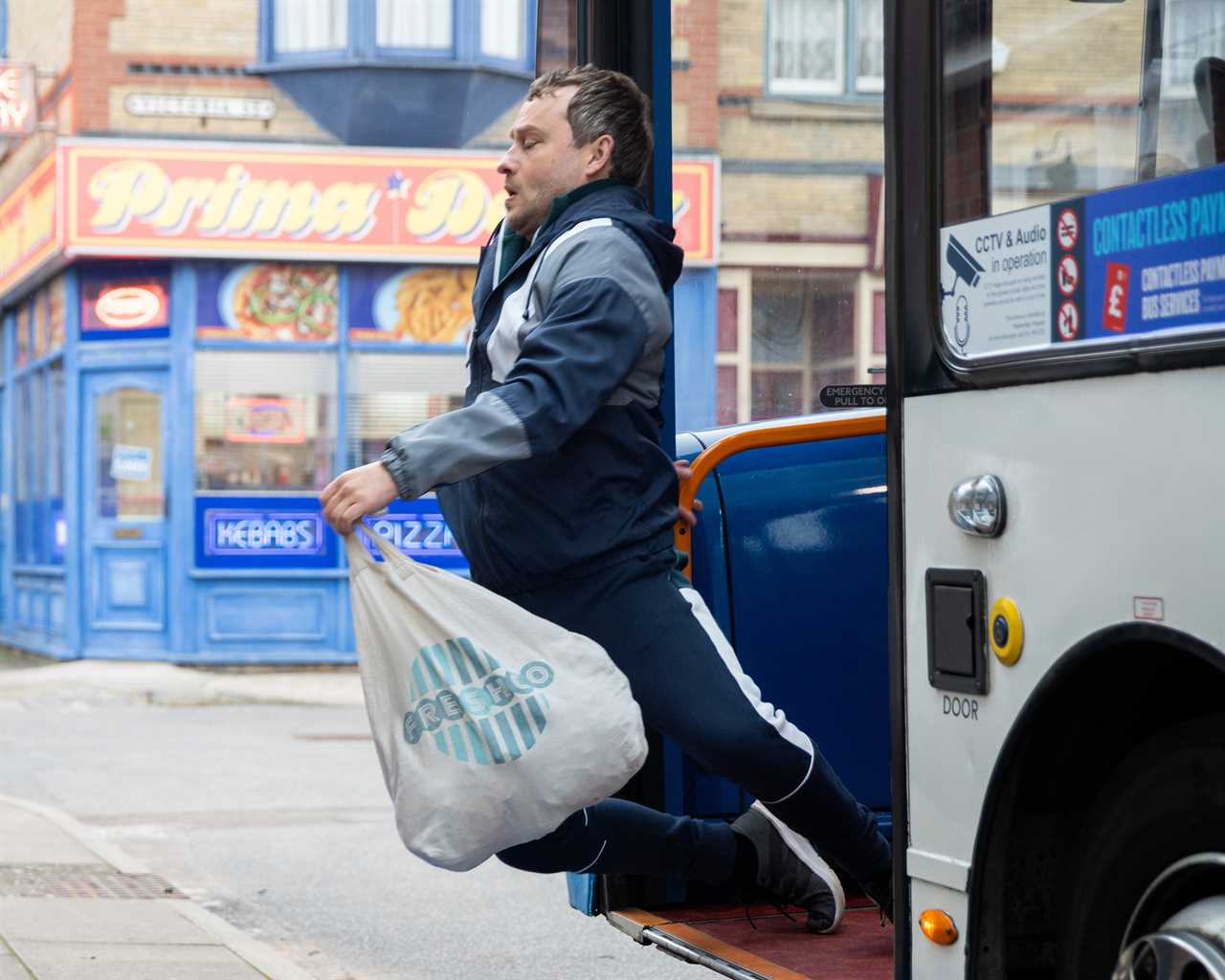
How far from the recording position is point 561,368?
11.5 ft

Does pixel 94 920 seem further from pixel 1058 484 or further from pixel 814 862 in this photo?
pixel 1058 484

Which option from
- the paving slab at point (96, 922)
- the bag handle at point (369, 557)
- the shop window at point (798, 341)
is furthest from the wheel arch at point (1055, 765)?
the paving slab at point (96, 922)

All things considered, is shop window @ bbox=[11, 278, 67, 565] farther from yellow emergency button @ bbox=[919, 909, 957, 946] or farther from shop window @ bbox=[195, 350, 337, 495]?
yellow emergency button @ bbox=[919, 909, 957, 946]

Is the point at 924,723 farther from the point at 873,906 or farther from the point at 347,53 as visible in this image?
the point at 347,53

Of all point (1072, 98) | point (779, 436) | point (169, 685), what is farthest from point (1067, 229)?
point (169, 685)

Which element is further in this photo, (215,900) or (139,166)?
(139,166)

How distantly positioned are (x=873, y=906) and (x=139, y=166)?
1389 centimetres

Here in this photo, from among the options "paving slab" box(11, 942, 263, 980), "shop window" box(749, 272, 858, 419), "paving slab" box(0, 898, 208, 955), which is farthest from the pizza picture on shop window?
"shop window" box(749, 272, 858, 419)

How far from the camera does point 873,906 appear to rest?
459 cm

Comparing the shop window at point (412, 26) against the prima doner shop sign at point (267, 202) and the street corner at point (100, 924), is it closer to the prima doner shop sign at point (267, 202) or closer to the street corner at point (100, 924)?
the prima doner shop sign at point (267, 202)

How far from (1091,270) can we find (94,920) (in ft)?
14.7

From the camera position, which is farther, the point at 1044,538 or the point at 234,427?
the point at 234,427

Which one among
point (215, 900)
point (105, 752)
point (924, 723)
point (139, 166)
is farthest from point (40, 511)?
point (924, 723)

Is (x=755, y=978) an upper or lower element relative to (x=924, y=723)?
lower
